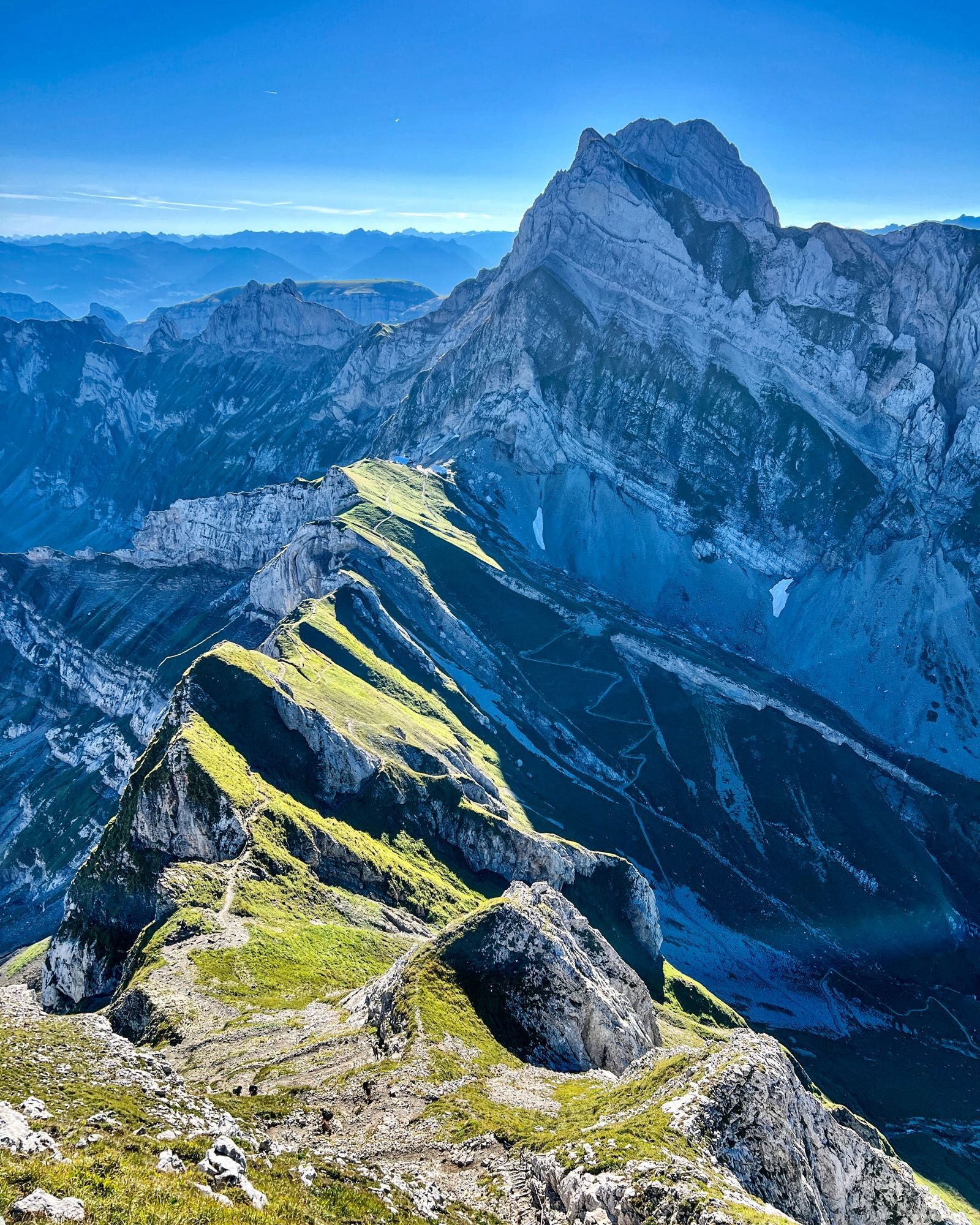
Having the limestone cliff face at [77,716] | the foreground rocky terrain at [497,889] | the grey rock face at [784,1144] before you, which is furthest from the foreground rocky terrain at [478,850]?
the limestone cliff face at [77,716]

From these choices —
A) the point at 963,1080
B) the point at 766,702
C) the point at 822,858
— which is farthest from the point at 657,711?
the point at 963,1080

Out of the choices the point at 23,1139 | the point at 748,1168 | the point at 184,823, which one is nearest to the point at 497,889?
the point at 184,823

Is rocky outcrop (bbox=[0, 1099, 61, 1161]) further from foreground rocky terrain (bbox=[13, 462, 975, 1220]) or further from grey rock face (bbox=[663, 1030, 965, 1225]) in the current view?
grey rock face (bbox=[663, 1030, 965, 1225])

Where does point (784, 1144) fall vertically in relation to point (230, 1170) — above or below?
below

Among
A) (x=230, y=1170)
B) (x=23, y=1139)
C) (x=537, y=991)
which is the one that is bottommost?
(x=537, y=991)

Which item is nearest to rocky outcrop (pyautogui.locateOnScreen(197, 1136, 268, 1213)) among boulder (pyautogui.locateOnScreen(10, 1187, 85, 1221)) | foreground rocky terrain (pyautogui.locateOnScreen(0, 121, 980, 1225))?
foreground rocky terrain (pyautogui.locateOnScreen(0, 121, 980, 1225))

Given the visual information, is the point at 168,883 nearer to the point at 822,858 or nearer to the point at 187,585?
the point at 822,858

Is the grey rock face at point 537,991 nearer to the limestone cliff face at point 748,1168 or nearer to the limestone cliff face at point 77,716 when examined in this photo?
the limestone cliff face at point 748,1168

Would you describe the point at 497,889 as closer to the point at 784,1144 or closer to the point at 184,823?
the point at 184,823
